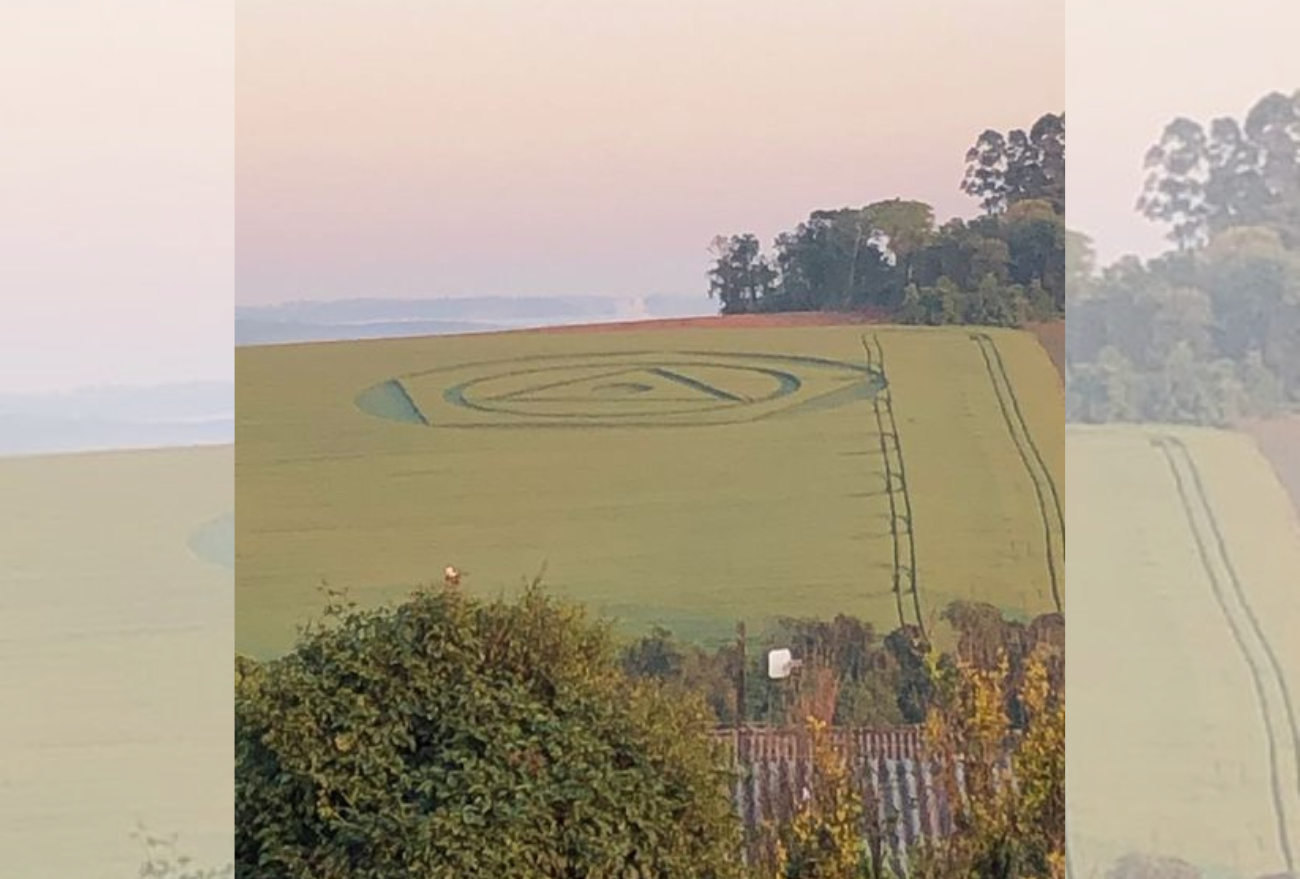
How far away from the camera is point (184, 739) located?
525 cm

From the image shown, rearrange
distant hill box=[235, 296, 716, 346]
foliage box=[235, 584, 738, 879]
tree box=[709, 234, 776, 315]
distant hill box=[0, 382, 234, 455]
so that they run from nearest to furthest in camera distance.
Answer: foliage box=[235, 584, 738, 879] < distant hill box=[0, 382, 234, 455] < distant hill box=[235, 296, 716, 346] < tree box=[709, 234, 776, 315]

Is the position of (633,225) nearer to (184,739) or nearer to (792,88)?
(792,88)

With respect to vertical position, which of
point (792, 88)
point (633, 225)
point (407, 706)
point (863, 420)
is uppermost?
point (792, 88)

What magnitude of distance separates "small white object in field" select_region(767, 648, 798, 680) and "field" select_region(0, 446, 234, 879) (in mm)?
1464

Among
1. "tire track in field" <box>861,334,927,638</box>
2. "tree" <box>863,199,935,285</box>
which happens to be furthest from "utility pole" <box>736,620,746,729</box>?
"tree" <box>863,199,935,285</box>

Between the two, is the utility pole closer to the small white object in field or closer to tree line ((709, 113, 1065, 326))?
the small white object in field

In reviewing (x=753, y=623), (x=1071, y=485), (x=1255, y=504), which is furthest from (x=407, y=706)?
(x=1255, y=504)

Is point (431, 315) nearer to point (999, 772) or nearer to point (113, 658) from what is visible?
point (113, 658)

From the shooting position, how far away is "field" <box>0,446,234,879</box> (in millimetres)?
5145

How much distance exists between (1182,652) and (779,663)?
1.15 m

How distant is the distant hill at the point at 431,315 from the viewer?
5.34 m

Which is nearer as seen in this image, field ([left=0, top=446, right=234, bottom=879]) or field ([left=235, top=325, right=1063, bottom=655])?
field ([left=0, top=446, right=234, bottom=879])

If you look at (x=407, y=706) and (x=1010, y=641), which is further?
(x=1010, y=641)

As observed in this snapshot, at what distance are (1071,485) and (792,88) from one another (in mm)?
1359
